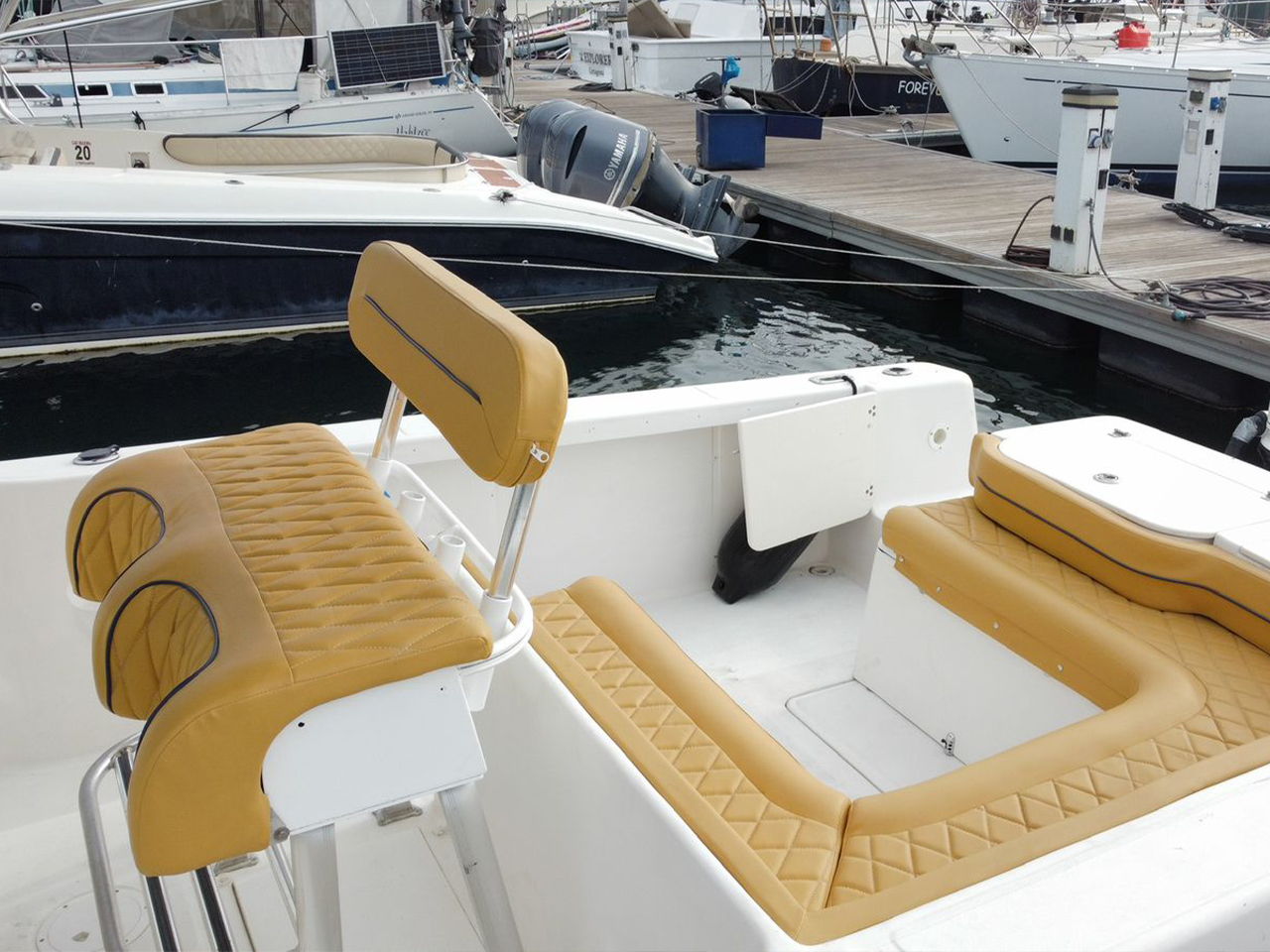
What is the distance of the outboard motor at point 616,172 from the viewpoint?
890 cm

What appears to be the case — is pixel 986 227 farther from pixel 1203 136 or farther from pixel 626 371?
pixel 626 371

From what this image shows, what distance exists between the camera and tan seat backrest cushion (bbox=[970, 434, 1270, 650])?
197 cm

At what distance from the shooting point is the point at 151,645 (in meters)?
1.43

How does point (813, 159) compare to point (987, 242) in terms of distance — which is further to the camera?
point (813, 159)

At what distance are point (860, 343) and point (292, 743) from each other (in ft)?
24.6

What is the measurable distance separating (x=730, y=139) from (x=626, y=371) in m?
4.20

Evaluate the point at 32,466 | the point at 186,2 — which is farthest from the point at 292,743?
the point at 186,2

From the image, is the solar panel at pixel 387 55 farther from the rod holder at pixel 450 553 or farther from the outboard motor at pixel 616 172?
the rod holder at pixel 450 553

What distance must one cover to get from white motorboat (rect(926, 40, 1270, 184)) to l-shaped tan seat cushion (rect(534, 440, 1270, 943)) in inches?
396

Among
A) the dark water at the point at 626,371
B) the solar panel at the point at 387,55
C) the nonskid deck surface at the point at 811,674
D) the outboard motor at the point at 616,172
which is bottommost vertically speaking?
the dark water at the point at 626,371

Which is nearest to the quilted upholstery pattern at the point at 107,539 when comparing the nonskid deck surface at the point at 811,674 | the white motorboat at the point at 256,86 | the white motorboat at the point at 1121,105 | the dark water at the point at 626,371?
the nonskid deck surface at the point at 811,674

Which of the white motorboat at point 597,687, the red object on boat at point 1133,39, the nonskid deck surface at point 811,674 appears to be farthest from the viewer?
the red object on boat at point 1133,39

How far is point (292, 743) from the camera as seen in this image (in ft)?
4.13

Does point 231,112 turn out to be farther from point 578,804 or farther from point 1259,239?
point 578,804
